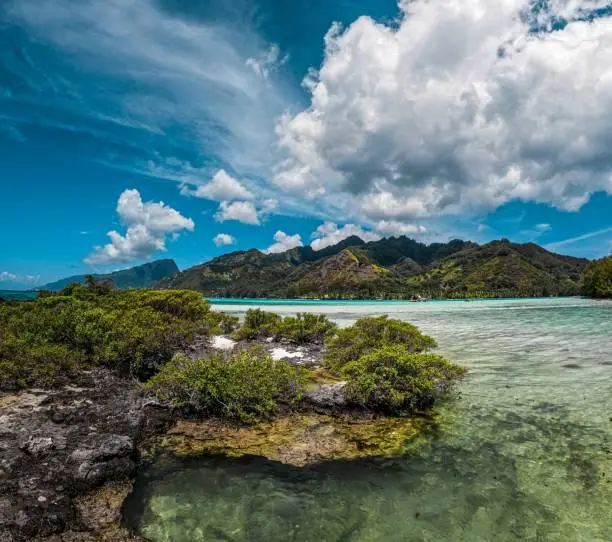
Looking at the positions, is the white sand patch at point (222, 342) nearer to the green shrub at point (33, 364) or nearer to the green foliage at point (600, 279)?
the green shrub at point (33, 364)

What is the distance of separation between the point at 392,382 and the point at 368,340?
6606 millimetres

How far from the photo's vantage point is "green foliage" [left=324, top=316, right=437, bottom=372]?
21250 mm

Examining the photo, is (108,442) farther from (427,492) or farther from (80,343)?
(80,343)

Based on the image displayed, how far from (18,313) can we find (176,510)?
87.3 ft

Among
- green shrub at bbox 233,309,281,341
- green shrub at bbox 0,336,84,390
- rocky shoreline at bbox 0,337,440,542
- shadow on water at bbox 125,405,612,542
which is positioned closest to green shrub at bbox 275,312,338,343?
green shrub at bbox 233,309,281,341

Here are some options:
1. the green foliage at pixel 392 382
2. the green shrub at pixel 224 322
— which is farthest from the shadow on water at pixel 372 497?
the green shrub at pixel 224 322

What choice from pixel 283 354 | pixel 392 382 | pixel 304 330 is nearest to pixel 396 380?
pixel 392 382

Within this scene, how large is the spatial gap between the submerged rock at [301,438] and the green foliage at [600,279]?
447 ft

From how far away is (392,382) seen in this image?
609 inches

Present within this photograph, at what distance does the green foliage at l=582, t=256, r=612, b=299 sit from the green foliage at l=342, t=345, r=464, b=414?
5224 inches

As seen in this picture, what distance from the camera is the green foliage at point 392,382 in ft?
49.1

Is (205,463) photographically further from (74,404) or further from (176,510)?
(74,404)

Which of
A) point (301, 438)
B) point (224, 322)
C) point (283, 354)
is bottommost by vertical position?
point (301, 438)

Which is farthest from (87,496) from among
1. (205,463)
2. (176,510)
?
(205,463)
